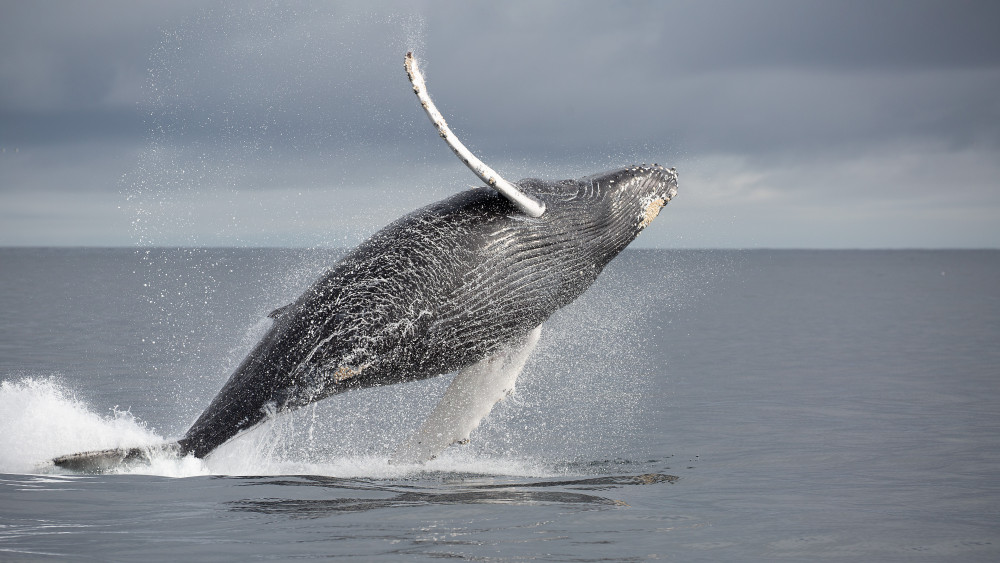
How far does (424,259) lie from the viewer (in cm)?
858

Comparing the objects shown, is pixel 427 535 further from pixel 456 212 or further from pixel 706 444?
pixel 706 444

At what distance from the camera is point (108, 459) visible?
27.1 ft

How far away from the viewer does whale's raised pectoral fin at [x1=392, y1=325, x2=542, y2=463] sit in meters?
9.64

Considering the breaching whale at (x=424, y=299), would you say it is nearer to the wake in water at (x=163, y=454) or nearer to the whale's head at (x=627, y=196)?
the whale's head at (x=627, y=196)

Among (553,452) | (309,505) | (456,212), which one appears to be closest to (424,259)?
(456,212)

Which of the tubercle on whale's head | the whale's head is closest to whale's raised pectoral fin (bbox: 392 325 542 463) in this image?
the whale's head

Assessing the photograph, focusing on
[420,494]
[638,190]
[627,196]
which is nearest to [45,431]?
[420,494]

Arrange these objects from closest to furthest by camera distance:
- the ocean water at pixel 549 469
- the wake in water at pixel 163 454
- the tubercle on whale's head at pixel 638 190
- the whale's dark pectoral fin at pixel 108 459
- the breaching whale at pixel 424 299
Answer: the ocean water at pixel 549 469 → the whale's dark pectoral fin at pixel 108 459 → the breaching whale at pixel 424 299 → the wake in water at pixel 163 454 → the tubercle on whale's head at pixel 638 190

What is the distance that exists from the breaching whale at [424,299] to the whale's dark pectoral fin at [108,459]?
11 millimetres

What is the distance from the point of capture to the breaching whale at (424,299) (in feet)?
27.6

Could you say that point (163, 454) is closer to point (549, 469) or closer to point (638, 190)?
point (549, 469)

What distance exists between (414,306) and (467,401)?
64.4 inches

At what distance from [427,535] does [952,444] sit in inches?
271

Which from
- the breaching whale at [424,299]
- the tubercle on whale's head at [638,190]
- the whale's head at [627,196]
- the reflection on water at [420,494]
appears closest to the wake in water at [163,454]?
the breaching whale at [424,299]
